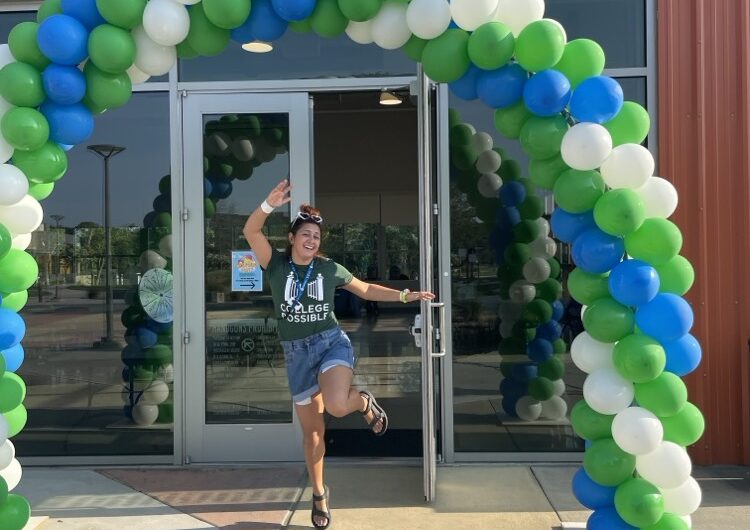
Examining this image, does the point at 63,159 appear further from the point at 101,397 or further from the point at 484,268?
the point at 484,268

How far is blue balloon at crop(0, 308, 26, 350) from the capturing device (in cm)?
347

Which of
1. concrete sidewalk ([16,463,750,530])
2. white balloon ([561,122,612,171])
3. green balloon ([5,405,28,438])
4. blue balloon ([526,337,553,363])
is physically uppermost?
white balloon ([561,122,612,171])

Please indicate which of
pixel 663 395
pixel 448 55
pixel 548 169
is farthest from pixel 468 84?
pixel 663 395

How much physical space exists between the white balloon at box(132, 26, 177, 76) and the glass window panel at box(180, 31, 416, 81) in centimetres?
179

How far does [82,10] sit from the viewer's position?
340 centimetres

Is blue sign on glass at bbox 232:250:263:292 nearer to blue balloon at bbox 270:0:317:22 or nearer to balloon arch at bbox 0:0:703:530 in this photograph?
balloon arch at bbox 0:0:703:530

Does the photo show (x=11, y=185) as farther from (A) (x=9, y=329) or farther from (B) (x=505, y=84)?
(B) (x=505, y=84)

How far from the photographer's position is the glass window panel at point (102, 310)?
17.6ft

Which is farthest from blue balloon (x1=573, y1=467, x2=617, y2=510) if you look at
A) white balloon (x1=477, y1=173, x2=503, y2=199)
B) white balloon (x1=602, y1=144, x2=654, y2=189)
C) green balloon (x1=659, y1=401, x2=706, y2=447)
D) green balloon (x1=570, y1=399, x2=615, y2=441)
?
white balloon (x1=477, y1=173, x2=503, y2=199)

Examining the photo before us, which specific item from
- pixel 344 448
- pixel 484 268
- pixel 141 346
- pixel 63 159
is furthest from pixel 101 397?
pixel 484 268

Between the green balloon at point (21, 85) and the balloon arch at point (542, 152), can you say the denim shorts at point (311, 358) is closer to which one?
the balloon arch at point (542, 152)

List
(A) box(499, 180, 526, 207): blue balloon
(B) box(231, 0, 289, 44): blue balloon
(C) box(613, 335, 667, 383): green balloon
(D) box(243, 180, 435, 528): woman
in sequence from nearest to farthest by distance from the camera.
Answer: (C) box(613, 335, 667, 383): green balloon < (B) box(231, 0, 289, 44): blue balloon < (D) box(243, 180, 435, 528): woman < (A) box(499, 180, 526, 207): blue balloon

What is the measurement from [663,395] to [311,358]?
1.83 m

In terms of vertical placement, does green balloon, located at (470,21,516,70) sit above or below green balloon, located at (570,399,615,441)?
above
